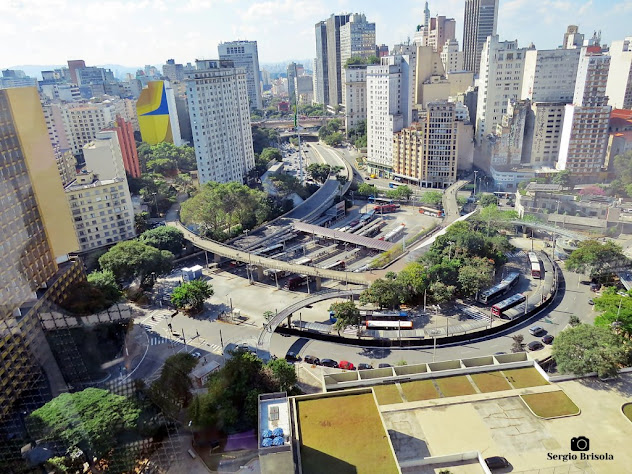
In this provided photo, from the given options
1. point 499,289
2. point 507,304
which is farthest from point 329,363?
point 499,289

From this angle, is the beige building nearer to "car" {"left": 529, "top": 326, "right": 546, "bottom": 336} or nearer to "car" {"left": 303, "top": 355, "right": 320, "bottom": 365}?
"car" {"left": 303, "top": 355, "right": 320, "bottom": 365}

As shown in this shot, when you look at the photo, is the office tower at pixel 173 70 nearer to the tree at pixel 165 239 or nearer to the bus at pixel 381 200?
the bus at pixel 381 200

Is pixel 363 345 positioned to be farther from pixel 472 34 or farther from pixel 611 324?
pixel 472 34

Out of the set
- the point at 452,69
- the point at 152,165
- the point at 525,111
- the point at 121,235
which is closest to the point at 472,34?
the point at 452,69

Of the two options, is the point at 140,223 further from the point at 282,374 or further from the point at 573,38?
the point at 573,38

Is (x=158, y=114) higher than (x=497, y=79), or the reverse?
(x=497, y=79)

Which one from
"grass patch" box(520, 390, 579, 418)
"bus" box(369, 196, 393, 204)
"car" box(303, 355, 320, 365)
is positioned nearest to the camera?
"grass patch" box(520, 390, 579, 418)

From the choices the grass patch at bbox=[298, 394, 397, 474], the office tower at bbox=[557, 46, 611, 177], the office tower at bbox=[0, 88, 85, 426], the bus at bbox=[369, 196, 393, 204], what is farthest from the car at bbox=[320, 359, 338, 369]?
the office tower at bbox=[557, 46, 611, 177]
